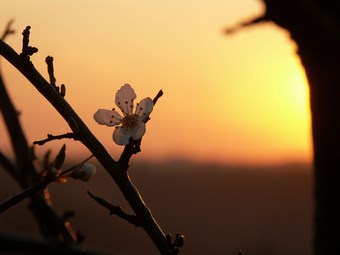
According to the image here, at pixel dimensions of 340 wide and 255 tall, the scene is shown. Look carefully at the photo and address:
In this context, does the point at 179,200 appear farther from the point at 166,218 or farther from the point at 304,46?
the point at 304,46

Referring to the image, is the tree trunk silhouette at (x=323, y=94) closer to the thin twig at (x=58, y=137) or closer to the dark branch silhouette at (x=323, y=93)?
the dark branch silhouette at (x=323, y=93)

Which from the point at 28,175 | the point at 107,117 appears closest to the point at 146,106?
the point at 107,117

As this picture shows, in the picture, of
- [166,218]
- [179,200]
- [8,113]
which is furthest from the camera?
[179,200]

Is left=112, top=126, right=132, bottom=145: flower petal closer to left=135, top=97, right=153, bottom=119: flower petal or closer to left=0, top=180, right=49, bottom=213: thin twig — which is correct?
left=135, top=97, right=153, bottom=119: flower petal

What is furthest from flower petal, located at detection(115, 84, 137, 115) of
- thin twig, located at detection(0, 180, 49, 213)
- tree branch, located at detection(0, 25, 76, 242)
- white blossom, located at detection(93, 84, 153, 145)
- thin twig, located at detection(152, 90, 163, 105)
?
thin twig, located at detection(0, 180, 49, 213)

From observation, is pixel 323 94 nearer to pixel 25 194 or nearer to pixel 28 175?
pixel 25 194

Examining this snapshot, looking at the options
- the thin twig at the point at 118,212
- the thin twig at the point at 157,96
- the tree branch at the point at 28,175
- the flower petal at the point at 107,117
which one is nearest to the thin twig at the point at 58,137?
the thin twig at the point at 118,212

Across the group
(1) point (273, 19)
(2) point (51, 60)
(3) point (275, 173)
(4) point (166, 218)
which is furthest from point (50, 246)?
(3) point (275, 173)
